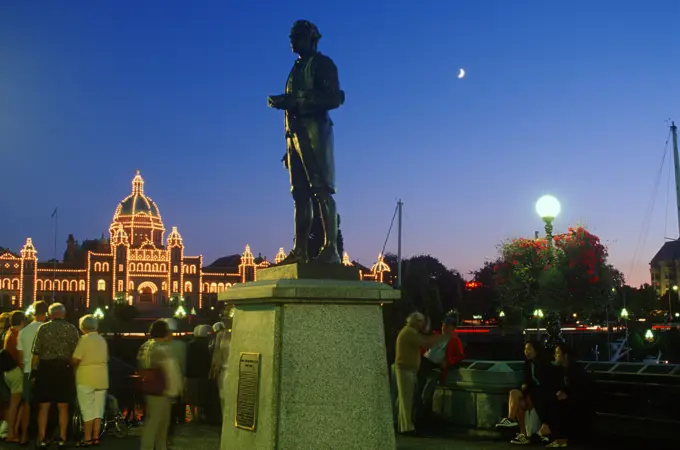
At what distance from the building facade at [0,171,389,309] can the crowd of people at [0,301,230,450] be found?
10010cm

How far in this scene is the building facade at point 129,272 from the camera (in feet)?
387

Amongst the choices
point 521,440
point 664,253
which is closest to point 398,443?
point 521,440

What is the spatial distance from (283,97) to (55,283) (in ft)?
396

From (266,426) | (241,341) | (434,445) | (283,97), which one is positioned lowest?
(434,445)

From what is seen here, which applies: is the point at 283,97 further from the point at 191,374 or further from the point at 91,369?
the point at 191,374

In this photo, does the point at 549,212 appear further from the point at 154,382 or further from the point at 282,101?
the point at 154,382

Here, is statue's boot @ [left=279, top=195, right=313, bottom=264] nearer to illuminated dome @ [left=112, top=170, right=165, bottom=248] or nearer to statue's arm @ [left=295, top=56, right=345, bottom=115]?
statue's arm @ [left=295, top=56, right=345, bottom=115]

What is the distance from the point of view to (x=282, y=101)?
26.6 ft

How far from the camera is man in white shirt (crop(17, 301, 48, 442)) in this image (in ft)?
36.2

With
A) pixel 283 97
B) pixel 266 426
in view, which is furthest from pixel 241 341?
pixel 283 97

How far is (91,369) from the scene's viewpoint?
33.6 ft

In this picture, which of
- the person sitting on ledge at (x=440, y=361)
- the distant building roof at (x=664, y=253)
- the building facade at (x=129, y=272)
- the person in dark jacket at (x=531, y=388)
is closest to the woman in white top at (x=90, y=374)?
the person sitting on ledge at (x=440, y=361)

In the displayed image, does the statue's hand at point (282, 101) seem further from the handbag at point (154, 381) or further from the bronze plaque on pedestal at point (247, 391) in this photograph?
the handbag at point (154, 381)

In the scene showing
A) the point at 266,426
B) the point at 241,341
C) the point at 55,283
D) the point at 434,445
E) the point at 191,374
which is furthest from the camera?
the point at 55,283
